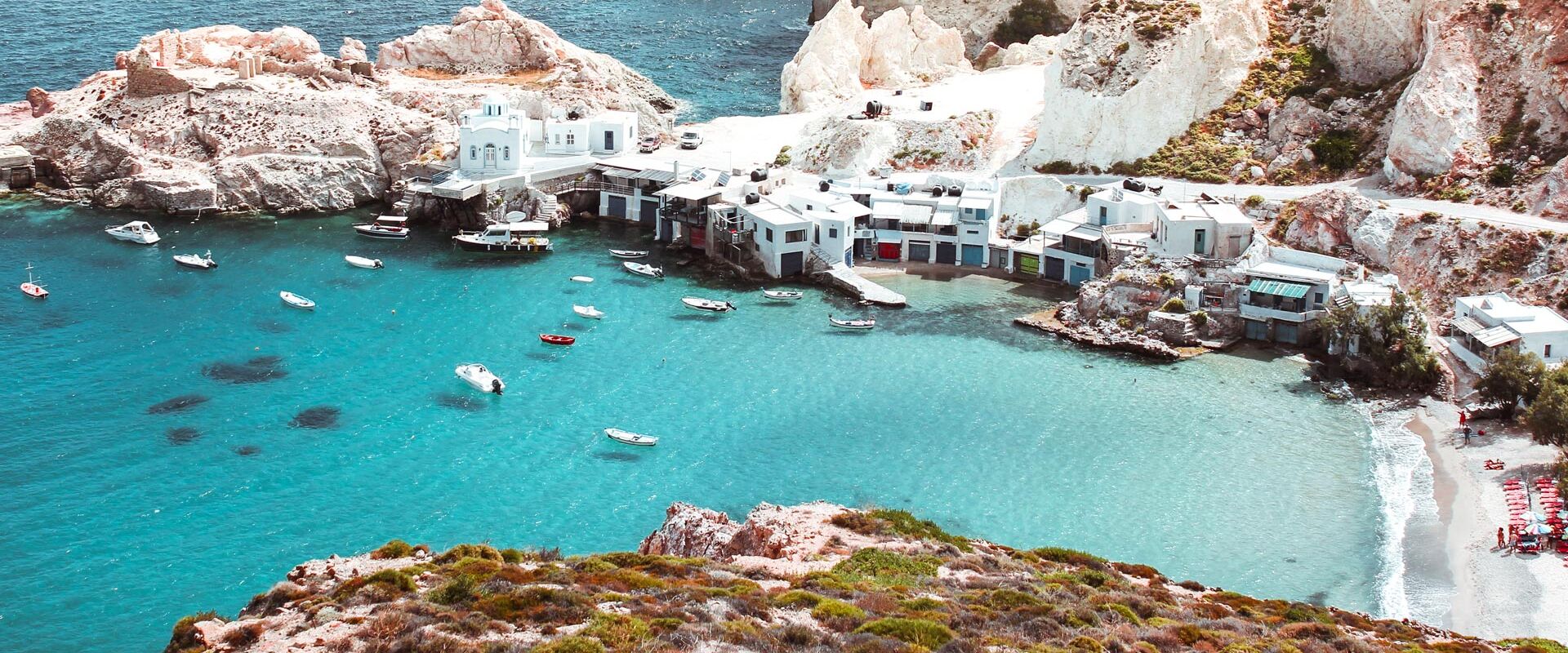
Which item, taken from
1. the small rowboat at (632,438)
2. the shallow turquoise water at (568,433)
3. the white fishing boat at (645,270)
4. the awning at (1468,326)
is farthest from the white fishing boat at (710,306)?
the awning at (1468,326)

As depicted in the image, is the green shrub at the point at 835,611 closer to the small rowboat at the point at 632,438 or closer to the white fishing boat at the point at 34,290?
the small rowboat at the point at 632,438

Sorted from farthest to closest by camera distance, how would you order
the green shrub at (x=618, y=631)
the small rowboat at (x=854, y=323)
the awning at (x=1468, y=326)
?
the small rowboat at (x=854, y=323)
the awning at (x=1468, y=326)
the green shrub at (x=618, y=631)

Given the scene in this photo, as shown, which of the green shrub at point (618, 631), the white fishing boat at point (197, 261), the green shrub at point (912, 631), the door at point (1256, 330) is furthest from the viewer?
the white fishing boat at point (197, 261)

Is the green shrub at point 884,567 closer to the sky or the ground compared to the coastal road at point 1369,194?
closer to the ground

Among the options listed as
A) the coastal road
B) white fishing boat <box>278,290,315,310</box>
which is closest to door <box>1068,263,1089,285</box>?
the coastal road

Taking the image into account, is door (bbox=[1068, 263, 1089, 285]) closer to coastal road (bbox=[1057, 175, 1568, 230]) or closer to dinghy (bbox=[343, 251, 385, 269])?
coastal road (bbox=[1057, 175, 1568, 230])
